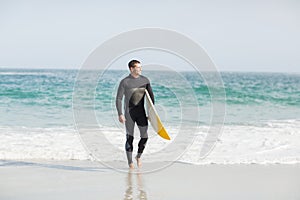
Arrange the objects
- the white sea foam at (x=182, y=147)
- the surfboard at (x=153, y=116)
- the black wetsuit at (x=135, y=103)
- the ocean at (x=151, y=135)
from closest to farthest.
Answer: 1. the black wetsuit at (x=135, y=103)
2. the surfboard at (x=153, y=116)
3. the white sea foam at (x=182, y=147)
4. the ocean at (x=151, y=135)

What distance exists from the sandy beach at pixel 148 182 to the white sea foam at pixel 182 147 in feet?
1.96

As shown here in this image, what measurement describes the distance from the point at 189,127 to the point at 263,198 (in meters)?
6.55

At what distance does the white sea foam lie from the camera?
7621mm

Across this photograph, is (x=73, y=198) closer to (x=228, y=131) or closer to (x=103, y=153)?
(x=103, y=153)

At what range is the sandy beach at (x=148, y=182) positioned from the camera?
5.17 metres

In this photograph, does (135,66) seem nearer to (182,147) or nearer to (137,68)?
(137,68)

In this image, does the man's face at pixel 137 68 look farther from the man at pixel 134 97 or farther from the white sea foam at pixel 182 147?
the white sea foam at pixel 182 147

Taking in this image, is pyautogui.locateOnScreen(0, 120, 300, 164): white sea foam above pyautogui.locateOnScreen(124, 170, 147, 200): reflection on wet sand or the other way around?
above

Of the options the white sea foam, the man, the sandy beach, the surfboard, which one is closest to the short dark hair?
the man

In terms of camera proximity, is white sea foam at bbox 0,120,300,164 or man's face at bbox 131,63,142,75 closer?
man's face at bbox 131,63,142,75

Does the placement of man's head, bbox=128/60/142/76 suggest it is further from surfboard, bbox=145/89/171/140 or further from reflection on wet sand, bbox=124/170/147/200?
reflection on wet sand, bbox=124/170/147/200

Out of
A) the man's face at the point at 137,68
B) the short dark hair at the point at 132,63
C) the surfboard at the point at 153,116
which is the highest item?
the short dark hair at the point at 132,63

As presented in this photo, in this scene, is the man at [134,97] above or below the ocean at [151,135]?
above

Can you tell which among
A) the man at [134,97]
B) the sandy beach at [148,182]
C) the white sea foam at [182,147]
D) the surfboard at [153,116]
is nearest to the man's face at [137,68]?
the man at [134,97]
